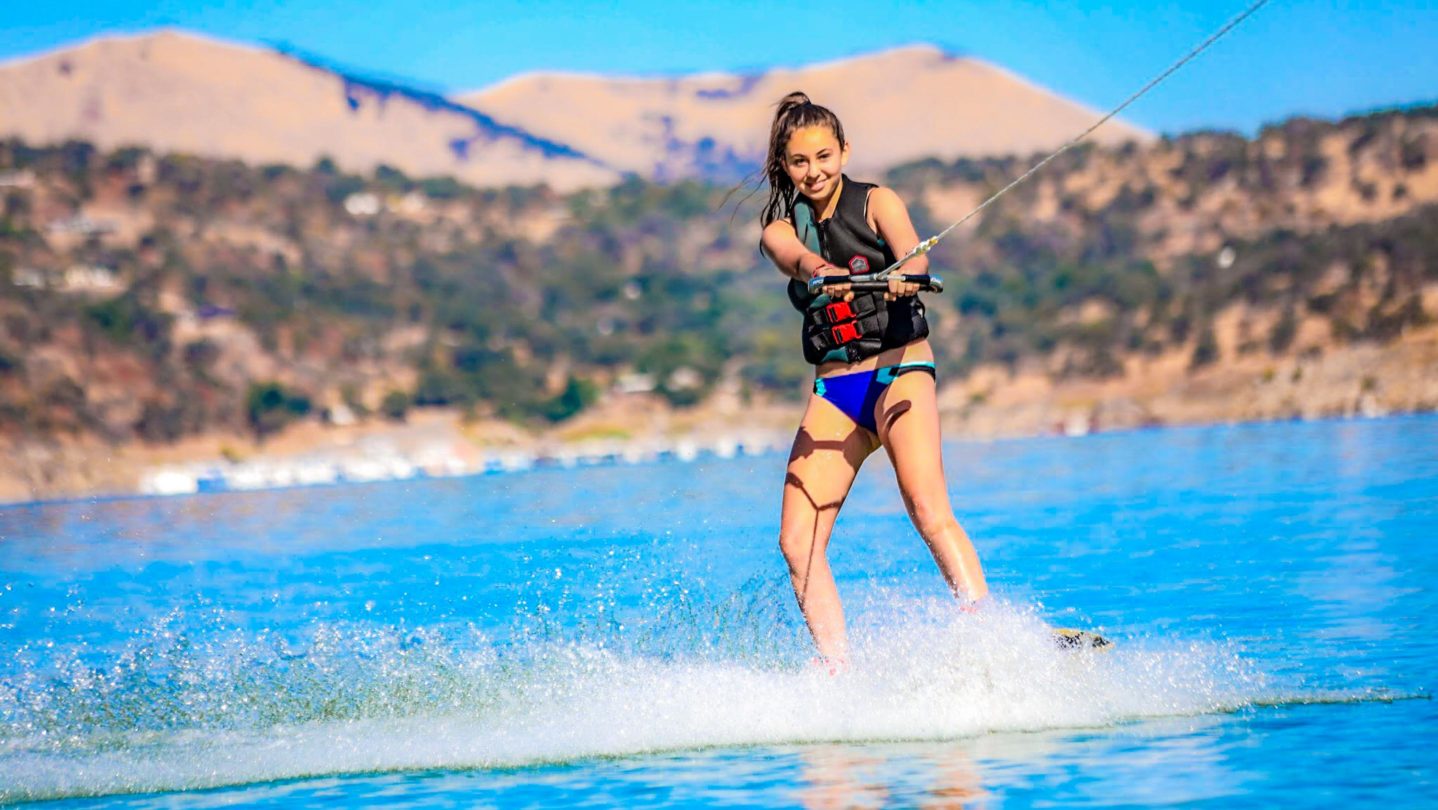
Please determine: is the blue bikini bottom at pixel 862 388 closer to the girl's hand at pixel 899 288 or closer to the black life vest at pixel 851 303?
the black life vest at pixel 851 303

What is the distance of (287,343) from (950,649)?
63.7 m

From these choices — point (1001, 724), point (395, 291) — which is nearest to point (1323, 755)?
point (1001, 724)

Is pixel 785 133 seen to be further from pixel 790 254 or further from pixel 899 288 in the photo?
pixel 899 288

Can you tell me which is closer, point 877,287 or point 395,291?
point 877,287

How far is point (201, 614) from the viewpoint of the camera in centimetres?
1081

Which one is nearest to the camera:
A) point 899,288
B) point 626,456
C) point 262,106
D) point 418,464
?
point 899,288

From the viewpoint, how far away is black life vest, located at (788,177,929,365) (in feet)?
18.5

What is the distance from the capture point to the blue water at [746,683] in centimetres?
493

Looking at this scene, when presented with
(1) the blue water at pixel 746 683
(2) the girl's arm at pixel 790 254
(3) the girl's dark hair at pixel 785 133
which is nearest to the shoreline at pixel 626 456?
(1) the blue water at pixel 746 683

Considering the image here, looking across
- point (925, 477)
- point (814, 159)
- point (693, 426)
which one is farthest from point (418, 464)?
point (925, 477)

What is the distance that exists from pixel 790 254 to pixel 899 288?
1.97 ft

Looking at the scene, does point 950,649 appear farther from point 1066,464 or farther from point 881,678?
point 1066,464

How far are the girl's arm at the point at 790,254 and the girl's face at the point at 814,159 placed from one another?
16cm

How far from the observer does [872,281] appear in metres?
5.31
